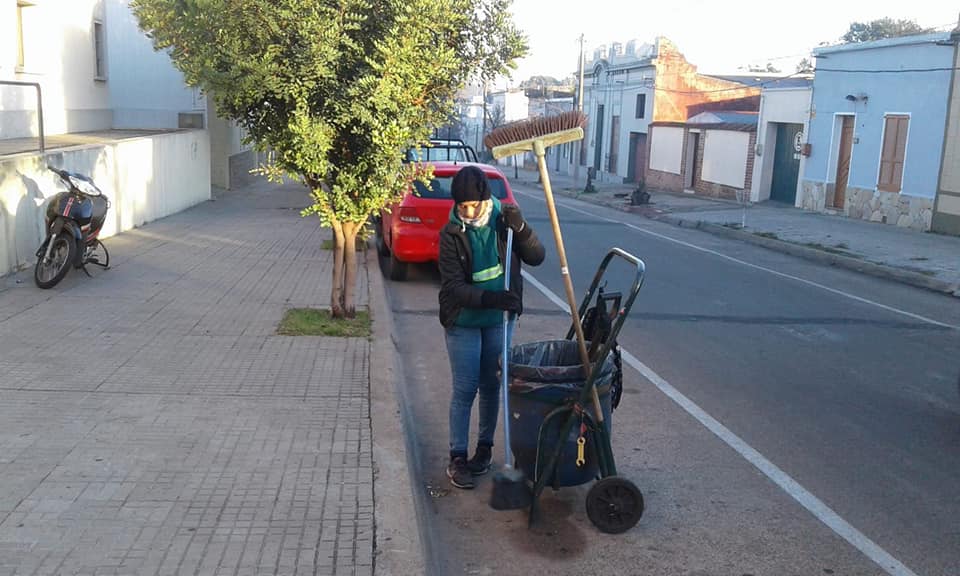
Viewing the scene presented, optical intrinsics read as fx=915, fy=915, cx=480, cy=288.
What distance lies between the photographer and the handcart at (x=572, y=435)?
4688mm

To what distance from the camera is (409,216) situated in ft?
39.7

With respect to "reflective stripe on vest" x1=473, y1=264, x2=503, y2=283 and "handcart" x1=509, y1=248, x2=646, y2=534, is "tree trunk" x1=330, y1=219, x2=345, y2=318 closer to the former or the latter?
"reflective stripe on vest" x1=473, y1=264, x2=503, y2=283

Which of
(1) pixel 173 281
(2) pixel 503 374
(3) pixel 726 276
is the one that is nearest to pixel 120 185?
(1) pixel 173 281

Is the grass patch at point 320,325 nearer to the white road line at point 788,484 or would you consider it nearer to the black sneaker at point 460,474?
the white road line at point 788,484

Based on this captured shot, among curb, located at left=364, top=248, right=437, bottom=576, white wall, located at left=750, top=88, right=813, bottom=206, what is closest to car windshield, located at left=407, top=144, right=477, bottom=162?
curb, located at left=364, top=248, right=437, bottom=576

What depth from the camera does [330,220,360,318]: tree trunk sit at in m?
8.98

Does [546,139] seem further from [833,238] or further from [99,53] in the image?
[99,53]

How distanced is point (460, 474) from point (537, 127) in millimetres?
2026

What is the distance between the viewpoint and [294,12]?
757 cm

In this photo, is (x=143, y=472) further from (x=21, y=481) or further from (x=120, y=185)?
(x=120, y=185)

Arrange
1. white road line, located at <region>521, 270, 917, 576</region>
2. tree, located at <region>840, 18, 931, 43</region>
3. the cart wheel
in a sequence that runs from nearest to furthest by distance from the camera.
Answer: white road line, located at <region>521, 270, 917, 576</region>
the cart wheel
tree, located at <region>840, 18, 931, 43</region>

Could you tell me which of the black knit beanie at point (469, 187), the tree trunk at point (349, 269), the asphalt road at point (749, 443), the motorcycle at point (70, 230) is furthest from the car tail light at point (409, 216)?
the black knit beanie at point (469, 187)

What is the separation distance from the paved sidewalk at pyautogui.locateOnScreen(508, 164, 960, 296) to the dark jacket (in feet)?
36.0

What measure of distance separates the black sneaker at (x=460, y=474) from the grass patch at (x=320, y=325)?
10.6 feet
